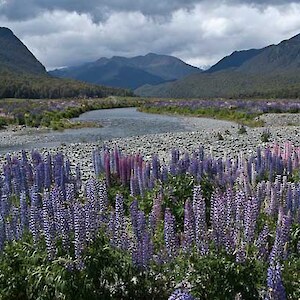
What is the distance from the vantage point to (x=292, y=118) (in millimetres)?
40656

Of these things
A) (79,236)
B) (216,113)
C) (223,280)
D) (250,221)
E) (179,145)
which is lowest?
(216,113)

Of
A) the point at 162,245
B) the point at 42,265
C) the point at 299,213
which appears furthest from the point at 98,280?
the point at 299,213

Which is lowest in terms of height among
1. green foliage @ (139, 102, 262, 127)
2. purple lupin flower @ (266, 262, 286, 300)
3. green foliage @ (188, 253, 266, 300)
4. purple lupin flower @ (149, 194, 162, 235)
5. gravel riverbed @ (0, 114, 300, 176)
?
green foliage @ (139, 102, 262, 127)

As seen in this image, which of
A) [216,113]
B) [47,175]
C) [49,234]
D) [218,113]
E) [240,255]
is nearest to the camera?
[240,255]

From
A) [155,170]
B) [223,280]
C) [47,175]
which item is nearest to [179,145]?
[155,170]

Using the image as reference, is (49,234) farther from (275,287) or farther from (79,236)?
(275,287)

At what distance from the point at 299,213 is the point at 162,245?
86.6 inches

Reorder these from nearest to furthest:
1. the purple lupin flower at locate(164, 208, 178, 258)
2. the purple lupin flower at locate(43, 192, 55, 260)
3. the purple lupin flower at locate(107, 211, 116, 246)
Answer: the purple lupin flower at locate(43, 192, 55, 260)
the purple lupin flower at locate(164, 208, 178, 258)
the purple lupin flower at locate(107, 211, 116, 246)

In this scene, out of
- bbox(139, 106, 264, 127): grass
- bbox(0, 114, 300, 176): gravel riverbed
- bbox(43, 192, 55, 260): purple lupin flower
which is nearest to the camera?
bbox(43, 192, 55, 260): purple lupin flower

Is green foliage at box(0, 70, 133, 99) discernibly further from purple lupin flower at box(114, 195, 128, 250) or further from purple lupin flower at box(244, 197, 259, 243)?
purple lupin flower at box(244, 197, 259, 243)

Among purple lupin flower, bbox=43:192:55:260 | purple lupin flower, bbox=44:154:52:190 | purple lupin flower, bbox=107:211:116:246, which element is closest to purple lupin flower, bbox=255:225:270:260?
purple lupin flower, bbox=107:211:116:246

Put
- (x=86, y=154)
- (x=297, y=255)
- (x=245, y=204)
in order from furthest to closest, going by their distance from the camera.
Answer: (x=86, y=154)
(x=245, y=204)
(x=297, y=255)

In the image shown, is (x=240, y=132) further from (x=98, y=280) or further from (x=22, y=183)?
(x=98, y=280)

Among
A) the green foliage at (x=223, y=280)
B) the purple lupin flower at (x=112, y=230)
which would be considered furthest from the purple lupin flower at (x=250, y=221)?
the purple lupin flower at (x=112, y=230)
